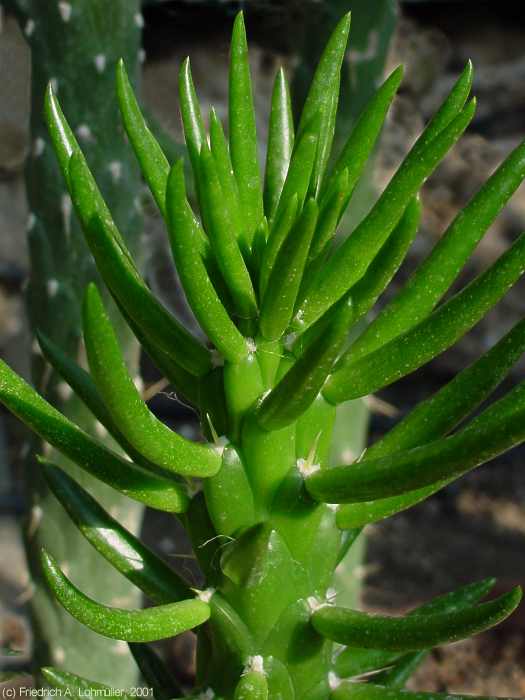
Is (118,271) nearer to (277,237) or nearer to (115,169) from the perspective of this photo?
(277,237)

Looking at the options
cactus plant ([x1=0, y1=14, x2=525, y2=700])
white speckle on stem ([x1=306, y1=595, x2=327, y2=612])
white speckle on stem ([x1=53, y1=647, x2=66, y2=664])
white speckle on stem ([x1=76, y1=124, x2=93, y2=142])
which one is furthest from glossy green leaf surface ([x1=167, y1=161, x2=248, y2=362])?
white speckle on stem ([x1=53, y1=647, x2=66, y2=664])

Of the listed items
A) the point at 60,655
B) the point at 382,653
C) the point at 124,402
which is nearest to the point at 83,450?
the point at 124,402

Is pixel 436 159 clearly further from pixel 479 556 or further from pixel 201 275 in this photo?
pixel 479 556

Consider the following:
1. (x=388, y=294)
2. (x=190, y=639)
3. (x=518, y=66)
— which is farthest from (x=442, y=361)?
(x=190, y=639)

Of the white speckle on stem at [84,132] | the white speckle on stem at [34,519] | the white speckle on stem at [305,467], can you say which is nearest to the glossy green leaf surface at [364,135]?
the white speckle on stem at [305,467]

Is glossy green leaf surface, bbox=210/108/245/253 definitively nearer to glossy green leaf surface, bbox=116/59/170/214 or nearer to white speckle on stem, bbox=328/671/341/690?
glossy green leaf surface, bbox=116/59/170/214

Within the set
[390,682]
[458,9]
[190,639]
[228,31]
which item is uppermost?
[458,9]
